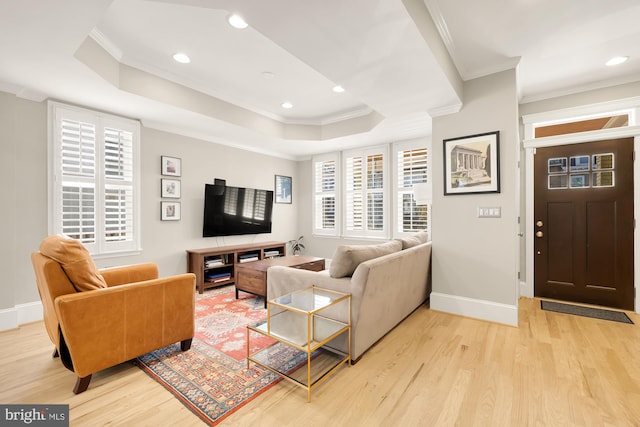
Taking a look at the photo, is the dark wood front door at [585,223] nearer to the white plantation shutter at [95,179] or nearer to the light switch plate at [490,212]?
the light switch plate at [490,212]

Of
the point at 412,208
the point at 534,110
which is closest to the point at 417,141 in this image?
the point at 412,208

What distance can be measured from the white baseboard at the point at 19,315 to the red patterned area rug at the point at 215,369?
69.8 inches

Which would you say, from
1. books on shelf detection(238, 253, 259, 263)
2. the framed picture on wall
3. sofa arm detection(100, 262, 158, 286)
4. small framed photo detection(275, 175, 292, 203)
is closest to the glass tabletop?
sofa arm detection(100, 262, 158, 286)

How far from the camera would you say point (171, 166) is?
426 centimetres

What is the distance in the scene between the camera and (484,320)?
3.08 metres

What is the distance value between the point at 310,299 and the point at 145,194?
3.13 metres

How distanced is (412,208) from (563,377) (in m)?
3.22

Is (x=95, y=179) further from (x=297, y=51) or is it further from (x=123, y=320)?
(x=297, y=51)

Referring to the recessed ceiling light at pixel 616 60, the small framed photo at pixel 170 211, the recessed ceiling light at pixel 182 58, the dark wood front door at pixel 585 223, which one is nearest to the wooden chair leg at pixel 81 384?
the small framed photo at pixel 170 211

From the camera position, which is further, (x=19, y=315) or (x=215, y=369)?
(x=19, y=315)

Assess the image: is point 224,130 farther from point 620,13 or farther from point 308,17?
point 620,13

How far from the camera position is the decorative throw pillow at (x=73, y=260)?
185cm

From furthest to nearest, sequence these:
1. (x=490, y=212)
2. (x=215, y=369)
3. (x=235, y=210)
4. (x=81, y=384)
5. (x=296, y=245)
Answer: (x=296, y=245)
(x=235, y=210)
(x=490, y=212)
(x=215, y=369)
(x=81, y=384)

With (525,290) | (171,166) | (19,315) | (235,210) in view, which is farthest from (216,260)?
(525,290)
